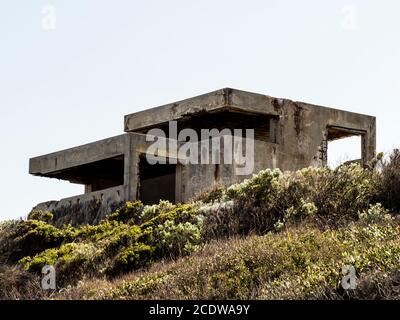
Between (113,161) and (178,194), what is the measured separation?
3.46 m

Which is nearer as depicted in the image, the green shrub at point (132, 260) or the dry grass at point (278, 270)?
the dry grass at point (278, 270)

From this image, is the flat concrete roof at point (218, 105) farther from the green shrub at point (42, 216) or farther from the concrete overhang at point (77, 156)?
the green shrub at point (42, 216)

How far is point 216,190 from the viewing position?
27.0 metres

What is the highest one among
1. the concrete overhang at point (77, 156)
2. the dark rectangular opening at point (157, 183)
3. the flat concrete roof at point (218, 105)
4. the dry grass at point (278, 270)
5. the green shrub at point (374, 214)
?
the flat concrete roof at point (218, 105)

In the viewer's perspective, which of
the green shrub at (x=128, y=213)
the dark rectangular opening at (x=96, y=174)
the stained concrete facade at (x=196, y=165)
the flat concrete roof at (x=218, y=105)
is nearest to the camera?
the green shrub at (x=128, y=213)

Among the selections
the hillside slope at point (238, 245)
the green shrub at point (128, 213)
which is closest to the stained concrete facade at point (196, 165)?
the green shrub at point (128, 213)

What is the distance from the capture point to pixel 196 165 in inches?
1145

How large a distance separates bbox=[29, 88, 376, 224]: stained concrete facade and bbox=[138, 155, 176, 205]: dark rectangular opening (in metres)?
0.03

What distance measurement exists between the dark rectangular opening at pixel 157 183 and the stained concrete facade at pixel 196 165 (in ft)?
0.10

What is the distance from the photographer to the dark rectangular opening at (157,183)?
105 feet

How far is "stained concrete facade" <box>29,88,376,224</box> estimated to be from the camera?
2925 centimetres

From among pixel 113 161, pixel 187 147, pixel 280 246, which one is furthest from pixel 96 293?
pixel 113 161

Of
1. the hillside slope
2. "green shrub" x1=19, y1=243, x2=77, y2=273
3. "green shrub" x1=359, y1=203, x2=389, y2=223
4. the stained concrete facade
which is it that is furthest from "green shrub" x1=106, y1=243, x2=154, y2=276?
the stained concrete facade
